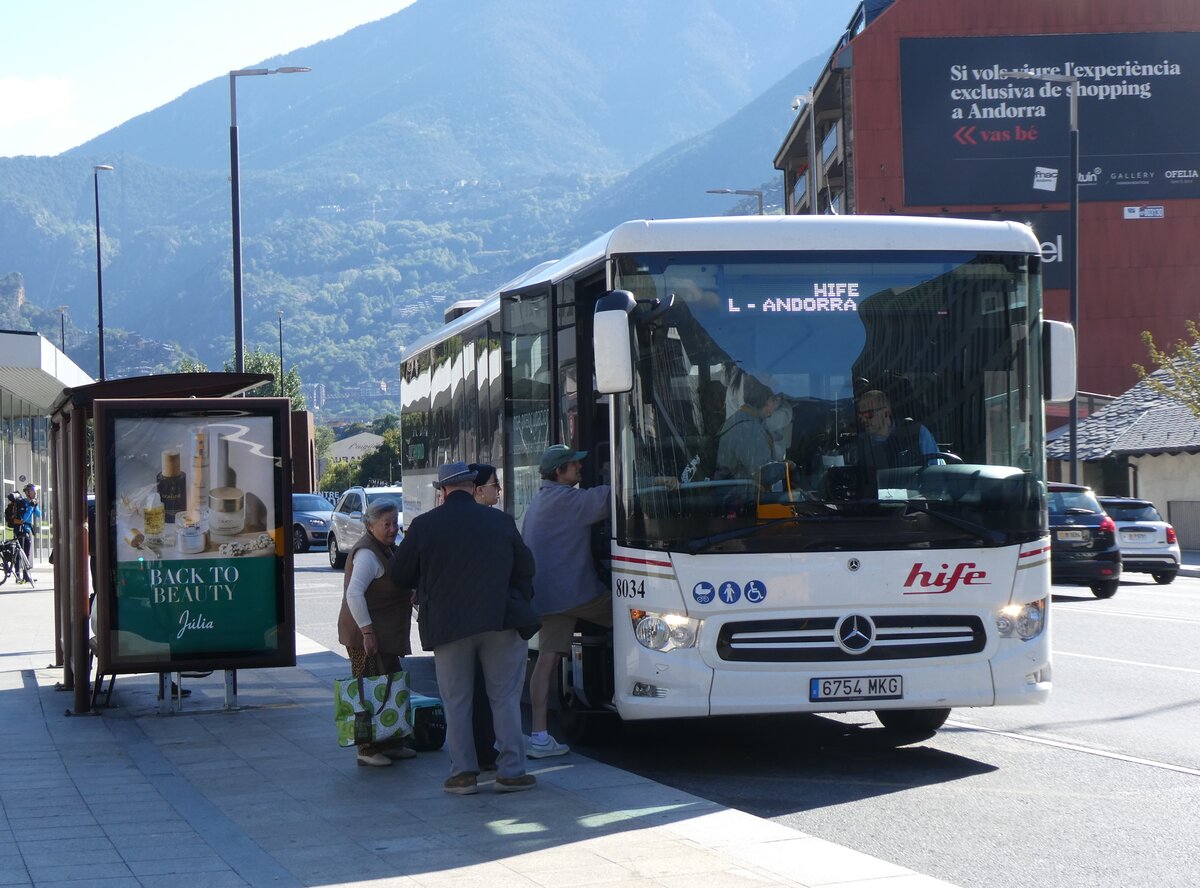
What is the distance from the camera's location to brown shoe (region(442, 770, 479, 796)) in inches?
338

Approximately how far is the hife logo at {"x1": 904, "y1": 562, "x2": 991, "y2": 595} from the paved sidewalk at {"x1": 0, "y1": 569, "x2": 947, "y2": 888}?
1.81 m

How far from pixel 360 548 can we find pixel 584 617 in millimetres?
1397

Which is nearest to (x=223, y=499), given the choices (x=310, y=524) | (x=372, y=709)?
(x=372, y=709)

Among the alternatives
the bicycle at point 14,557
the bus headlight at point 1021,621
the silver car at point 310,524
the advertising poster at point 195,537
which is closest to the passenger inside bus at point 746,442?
the bus headlight at point 1021,621

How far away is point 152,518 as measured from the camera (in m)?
12.0

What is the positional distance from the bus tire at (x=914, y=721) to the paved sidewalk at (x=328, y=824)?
2172 mm

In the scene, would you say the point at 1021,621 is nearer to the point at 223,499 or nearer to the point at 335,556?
the point at 223,499

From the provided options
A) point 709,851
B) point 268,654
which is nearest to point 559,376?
point 268,654

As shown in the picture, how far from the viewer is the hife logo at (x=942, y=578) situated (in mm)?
9117

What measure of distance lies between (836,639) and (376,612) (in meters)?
2.73

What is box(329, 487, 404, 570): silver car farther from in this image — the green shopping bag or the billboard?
the billboard

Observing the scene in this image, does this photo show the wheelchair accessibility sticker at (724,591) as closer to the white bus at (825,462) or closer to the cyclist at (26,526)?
the white bus at (825,462)

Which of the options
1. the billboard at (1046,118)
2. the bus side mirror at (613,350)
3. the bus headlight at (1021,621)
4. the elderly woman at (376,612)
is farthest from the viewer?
the billboard at (1046,118)

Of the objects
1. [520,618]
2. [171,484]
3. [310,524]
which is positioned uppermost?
[171,484]
